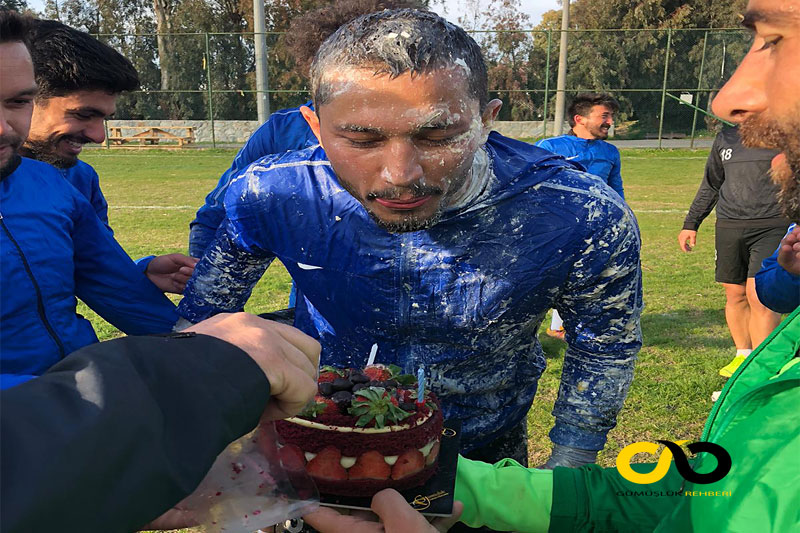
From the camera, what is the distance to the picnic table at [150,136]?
24.6 m

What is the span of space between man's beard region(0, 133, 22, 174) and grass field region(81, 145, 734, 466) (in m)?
3.36

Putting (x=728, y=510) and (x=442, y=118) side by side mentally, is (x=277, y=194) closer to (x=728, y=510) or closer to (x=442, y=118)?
(x=442, y=118)

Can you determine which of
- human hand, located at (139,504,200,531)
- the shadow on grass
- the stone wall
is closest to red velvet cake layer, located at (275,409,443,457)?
human hand, located at (139,504,200,531)

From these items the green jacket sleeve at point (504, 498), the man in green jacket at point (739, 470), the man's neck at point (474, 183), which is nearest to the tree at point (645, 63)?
the man's neck at point (474, 183)

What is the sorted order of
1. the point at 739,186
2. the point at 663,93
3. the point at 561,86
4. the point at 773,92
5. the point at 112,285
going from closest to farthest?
1. the point at 773,92
2. the point at 112,285
3. the point at 739,186
4. the point at 561,86
5. the point at 663,93

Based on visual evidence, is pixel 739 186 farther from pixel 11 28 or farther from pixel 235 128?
pixel 235 128

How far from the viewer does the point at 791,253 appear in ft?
10.5

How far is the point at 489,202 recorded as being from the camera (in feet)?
6.57

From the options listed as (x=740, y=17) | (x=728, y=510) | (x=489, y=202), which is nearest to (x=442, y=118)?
(x=489, y=202)

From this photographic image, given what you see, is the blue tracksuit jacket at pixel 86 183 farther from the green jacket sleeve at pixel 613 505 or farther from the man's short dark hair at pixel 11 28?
the green jacket sleeve at pixel 613 505

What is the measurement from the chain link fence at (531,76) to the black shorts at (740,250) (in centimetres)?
1689

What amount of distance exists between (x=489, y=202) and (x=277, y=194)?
Answer: 67 cm
